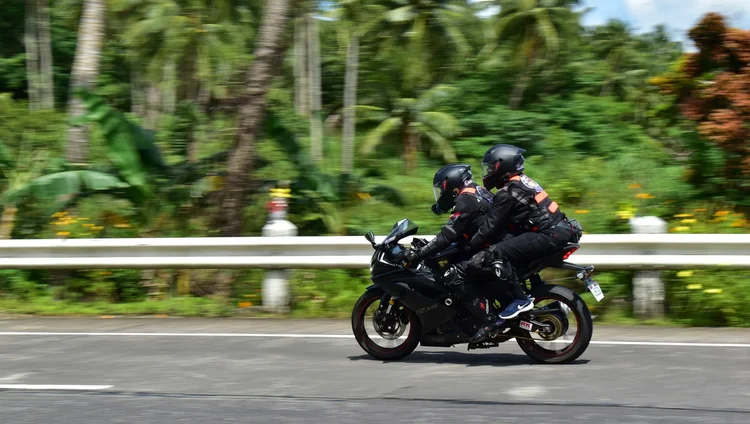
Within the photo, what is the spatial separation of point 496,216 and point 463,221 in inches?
10.0

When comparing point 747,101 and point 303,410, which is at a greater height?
point 747,101

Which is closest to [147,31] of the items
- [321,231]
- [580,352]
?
→ [321,231]

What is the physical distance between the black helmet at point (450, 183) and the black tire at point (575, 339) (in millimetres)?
982

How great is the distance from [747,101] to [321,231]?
604cm

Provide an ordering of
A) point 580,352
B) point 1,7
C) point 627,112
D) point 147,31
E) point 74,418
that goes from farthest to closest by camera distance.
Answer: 1. point 1,7
2. point 627,112
3. point 147,31
4. point 580,352
5. point 74,418

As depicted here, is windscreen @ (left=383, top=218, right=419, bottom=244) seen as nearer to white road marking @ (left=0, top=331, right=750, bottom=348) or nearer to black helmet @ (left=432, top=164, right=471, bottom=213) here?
black helmet @ (left=432, top=164, right=471, bottom=213)

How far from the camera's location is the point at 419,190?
17.7 meters

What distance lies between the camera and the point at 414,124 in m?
29.5

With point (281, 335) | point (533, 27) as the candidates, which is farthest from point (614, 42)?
point (281, 335)

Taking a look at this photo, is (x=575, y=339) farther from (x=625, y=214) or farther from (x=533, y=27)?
(x=533, y=27)

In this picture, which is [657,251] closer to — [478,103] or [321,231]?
[321,231]

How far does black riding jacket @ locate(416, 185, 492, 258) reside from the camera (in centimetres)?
730

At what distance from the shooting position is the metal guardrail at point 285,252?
9703 mm

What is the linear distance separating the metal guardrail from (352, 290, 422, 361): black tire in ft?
7.78
